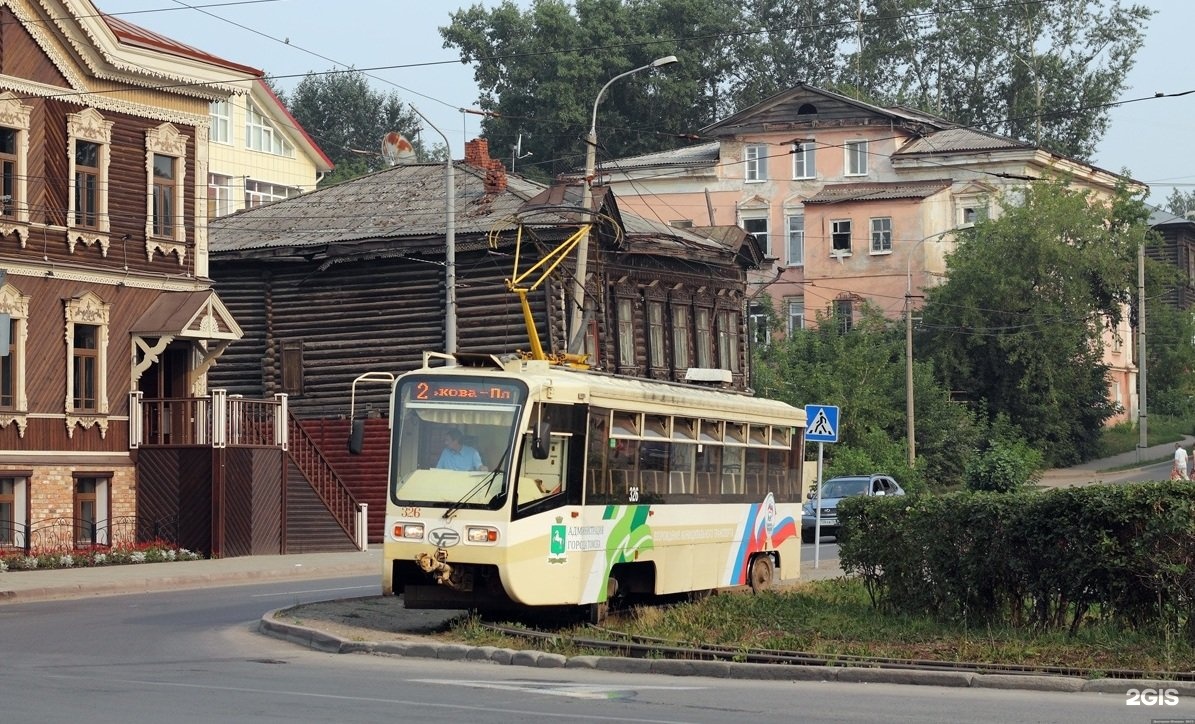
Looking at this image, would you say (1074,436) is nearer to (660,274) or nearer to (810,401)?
(810,401)

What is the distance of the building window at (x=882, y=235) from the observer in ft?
235

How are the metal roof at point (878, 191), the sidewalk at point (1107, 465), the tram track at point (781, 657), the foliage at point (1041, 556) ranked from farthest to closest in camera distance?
the metal roof at point (878, 191) → the sidewalk at point (1107, 465) → the foliage at point (1041, 556) → the tram track at point (781, 657)

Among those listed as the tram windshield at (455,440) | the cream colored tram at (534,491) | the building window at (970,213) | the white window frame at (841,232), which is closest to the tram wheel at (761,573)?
the cream colored tram at (534,491)

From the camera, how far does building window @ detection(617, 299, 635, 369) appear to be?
46.5 meters

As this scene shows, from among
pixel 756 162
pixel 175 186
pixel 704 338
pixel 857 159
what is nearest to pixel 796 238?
pixel 756 162

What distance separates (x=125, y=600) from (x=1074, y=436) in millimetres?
48598

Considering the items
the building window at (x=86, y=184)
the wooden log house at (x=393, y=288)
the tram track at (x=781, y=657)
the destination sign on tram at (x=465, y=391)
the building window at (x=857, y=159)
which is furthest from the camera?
the building window at (x=857, y=159)

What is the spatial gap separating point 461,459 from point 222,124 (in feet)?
195

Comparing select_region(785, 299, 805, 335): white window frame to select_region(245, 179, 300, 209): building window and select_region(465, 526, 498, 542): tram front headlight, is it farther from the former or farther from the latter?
select_region(465, 526, 498, 542): tram front headlight

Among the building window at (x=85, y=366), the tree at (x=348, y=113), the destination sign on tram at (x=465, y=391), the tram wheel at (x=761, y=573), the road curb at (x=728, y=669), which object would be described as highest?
the tree at (x=348, y=113)

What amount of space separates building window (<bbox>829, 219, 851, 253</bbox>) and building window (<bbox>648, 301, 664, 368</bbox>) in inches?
1006

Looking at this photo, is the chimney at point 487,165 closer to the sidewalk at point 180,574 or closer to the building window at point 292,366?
the building window at point 292,366

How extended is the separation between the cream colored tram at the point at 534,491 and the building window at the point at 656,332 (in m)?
26.2

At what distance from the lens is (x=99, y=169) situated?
35.5m
